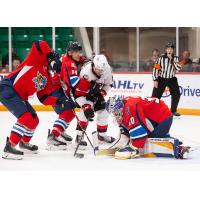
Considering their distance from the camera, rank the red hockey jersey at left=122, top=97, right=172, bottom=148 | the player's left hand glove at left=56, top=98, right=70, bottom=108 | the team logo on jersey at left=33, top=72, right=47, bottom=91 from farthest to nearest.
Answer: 1. the player's left hand glove at left=56, top=98, right=70, bottom=108
2. the team logo on jersey at left=33, top=72, right=47, bottom=91
3. the red hockey jersey at left=122, top=97, right=172, bottom=148

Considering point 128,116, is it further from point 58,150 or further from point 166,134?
point 58,150

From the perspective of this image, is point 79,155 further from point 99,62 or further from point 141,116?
point 99,62

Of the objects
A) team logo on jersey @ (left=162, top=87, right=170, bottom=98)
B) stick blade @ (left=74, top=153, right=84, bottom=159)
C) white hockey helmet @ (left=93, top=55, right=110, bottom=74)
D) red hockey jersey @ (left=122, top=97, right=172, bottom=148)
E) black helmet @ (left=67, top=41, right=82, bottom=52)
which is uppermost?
black helmet @ (left=67, top=41, right=82, bottom=52)

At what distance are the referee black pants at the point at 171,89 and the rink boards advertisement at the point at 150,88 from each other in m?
0.66

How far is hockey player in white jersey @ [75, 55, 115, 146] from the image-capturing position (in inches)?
197

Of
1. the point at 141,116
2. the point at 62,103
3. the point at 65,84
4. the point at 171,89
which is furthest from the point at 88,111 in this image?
the point at 171,89

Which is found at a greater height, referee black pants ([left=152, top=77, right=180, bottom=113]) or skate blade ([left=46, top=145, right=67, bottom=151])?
referee black pants ([left=152, top=77, right=180, bottom=113])

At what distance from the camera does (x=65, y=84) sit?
5297mm

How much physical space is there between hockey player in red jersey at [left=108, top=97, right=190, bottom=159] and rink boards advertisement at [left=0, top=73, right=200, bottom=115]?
4.15 m

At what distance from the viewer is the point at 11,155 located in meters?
4.79

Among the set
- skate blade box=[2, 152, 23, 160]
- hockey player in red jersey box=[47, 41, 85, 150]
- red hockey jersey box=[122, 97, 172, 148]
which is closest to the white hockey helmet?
hockey player in red jersey box=[47, 41, 85, 150]

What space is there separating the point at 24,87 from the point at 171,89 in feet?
12.7

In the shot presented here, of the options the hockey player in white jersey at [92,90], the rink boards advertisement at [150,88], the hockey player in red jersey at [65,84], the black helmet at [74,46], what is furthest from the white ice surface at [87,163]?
the rink boards advertisement at [150,88]

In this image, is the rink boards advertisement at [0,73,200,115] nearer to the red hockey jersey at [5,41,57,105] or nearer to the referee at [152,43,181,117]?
the referee at [152,43,181,117]
